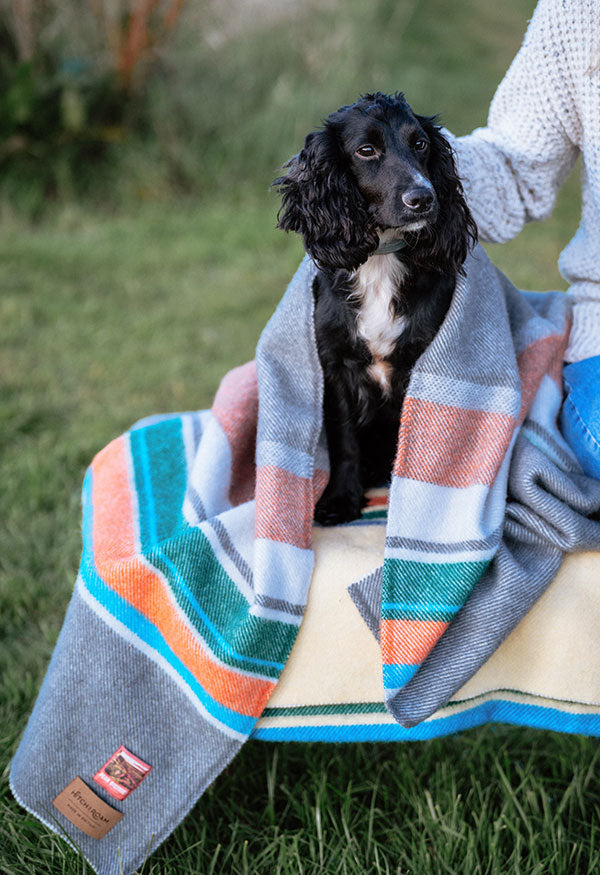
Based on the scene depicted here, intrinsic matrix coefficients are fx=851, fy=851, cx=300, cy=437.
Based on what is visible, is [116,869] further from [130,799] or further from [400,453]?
[400,453]

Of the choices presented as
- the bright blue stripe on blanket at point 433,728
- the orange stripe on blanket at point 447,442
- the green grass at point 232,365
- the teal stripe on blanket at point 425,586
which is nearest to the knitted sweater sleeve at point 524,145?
the orange stripe on blanket at point 447,442

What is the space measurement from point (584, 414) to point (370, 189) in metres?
0.62

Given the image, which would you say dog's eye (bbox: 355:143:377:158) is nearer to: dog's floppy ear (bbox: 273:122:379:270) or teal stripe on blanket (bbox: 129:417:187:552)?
dog's floppy ear (bbox: 273:122:379:270)

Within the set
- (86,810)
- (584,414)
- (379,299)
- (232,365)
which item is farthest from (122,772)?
(232,365)

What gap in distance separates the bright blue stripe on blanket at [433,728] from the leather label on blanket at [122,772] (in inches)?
8.8

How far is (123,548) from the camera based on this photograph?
1653mm

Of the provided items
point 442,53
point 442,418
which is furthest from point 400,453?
point 442,53

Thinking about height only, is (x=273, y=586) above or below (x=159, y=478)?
below

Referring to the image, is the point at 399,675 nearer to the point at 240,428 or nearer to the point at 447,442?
the point at 447,442

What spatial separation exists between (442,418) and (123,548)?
67 cm

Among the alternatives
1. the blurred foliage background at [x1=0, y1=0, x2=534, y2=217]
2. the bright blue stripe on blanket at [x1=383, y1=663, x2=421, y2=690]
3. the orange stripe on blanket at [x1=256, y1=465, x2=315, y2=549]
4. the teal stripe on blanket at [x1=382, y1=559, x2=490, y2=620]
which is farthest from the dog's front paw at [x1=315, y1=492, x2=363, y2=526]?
the blurred foliage background at [x1=0, y1=0, x2=534, y2=217]

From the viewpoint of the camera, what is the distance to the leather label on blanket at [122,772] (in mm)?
1586

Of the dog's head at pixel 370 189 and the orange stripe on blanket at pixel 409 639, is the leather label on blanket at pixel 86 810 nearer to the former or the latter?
the orange stripe on blanket at pixel 409 639

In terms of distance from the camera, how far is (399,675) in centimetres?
147
